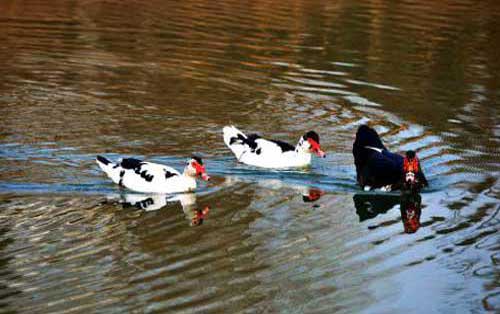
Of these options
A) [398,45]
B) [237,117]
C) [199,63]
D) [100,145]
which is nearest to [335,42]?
[398,45]

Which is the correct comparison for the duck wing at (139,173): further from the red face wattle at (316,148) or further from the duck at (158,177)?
the red face wattle at (316,148)

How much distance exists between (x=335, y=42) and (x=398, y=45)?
1.53 m

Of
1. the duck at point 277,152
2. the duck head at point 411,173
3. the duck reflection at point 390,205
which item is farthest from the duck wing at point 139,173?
the duck head at point 411,173

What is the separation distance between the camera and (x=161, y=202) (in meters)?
13.7

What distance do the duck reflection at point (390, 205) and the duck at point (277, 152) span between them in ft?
4.69

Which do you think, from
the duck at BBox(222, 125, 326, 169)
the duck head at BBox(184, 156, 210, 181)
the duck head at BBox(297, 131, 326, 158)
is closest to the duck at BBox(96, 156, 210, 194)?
the duck head at BBox(184, 156, 210, 181)

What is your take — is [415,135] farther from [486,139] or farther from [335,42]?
[335,42]

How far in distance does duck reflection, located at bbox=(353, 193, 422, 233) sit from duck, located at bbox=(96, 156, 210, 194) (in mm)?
2052

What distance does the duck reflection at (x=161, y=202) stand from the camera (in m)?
13.0

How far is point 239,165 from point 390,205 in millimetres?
2726

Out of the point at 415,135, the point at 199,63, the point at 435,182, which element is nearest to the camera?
the point at 435,182

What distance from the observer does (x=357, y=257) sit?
36.7 ft

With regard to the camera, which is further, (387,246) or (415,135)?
(415,135)

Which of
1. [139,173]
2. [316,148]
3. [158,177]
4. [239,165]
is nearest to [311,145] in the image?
[316,148]
